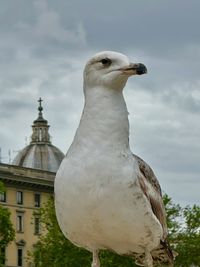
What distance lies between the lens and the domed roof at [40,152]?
135000 mm

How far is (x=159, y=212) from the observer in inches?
407

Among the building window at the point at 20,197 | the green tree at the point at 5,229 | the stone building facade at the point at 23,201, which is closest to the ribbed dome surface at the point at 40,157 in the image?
the stone building facade at the point at 23,201

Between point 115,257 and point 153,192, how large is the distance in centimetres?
4236

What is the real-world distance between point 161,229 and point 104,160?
3.03 ft

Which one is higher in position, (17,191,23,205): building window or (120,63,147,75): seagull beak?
(17,191,23,205): building window

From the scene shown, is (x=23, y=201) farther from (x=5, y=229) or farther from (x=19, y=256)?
(x=5, y=229)

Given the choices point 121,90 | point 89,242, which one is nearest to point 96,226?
point 89,242

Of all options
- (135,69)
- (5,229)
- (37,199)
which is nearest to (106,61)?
(135,69)

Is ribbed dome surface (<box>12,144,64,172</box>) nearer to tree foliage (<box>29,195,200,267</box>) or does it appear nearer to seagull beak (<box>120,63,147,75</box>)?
tree foliage (<box>29,195,200,267</box>)

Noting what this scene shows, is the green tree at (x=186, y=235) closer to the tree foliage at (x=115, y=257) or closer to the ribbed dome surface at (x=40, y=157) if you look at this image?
the tree foliage at (x=115, y=257)

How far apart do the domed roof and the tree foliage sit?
244 feet

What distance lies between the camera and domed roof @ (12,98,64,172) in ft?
443

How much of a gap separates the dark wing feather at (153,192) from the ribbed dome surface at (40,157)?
123181 mm

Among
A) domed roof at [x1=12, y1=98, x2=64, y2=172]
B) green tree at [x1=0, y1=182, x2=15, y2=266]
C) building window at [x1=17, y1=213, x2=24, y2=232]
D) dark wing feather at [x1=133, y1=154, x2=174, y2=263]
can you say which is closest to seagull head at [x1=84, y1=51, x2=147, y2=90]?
dark wing feather at [x1=133, y1=154, x2=174, y2=263]
